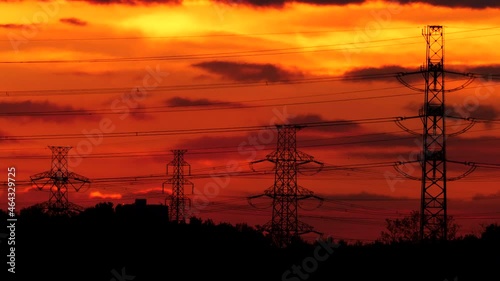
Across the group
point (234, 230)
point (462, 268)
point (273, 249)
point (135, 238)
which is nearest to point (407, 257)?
point (462, 268)

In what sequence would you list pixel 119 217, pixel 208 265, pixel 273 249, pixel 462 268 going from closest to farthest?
pixel 462 268, pixel 208 265, pixel 273 249, pixel 119 217

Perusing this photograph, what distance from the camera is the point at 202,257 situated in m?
105

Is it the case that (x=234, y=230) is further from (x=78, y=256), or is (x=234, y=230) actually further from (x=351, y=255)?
(x=78, y=256)

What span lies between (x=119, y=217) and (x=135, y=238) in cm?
1929

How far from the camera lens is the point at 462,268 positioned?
96.9 metres

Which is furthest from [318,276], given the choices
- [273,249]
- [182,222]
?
[182,222]

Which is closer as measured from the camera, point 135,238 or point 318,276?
point 318,276

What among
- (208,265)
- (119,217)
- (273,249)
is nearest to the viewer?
(208,265)

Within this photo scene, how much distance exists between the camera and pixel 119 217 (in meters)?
125

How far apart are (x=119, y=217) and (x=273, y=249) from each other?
1912cm

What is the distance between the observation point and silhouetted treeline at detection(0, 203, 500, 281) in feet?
316

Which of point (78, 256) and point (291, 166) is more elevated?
point (291, 166)

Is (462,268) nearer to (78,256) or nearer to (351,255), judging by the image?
(351,255)

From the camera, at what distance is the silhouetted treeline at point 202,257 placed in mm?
96188
